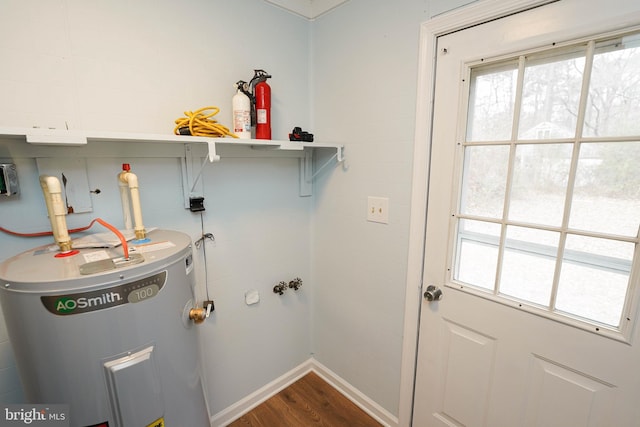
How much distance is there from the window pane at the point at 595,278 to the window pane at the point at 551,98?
39 centimetres

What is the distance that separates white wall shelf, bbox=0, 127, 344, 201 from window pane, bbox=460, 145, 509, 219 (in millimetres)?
717

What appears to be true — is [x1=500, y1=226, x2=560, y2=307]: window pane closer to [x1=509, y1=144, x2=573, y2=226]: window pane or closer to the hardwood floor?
[x1=509, y1=144, x2=573, y2=226]: window pane

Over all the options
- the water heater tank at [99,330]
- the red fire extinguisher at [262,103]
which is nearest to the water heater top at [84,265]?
the water heater tank at [99,330]

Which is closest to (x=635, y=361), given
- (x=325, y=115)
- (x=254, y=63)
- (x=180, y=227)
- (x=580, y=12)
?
(x=580, y=12)

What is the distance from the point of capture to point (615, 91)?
883 mm

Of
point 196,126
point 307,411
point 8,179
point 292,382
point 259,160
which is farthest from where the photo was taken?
point 292,382

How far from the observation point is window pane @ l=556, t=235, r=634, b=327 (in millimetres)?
929

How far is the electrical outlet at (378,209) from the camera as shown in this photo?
1539 millimetres

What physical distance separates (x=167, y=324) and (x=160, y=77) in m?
1.07

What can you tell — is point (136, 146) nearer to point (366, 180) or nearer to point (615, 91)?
point (366, 180)

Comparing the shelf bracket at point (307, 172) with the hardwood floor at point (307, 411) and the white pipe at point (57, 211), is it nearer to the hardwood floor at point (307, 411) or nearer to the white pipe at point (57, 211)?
the white pipe at point (57, 211)

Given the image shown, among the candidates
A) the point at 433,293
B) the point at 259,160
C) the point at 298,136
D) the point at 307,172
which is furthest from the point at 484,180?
the point at 259,160

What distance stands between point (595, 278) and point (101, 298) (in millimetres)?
1569

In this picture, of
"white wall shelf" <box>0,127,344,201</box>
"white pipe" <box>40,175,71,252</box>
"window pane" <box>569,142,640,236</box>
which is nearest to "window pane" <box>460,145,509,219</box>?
"window pane" <box>569,142,640,236</box>
